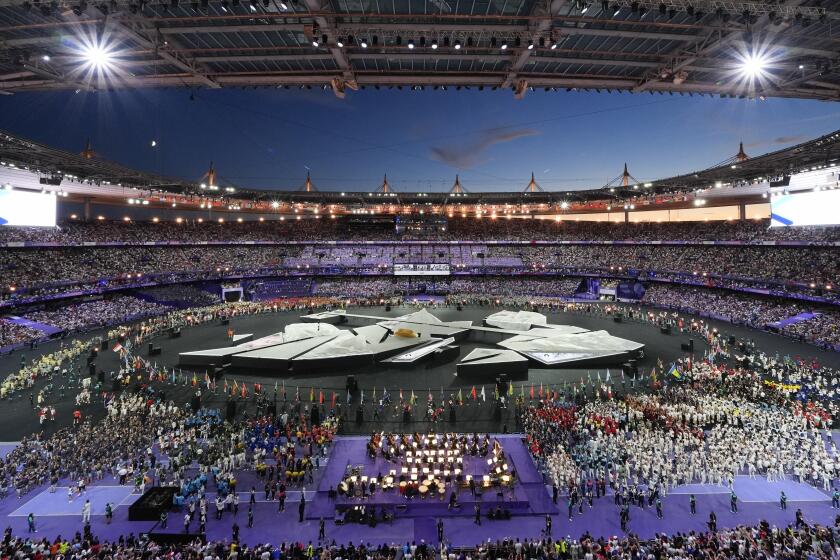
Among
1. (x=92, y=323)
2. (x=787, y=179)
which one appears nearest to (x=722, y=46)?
(x=787, y=179)

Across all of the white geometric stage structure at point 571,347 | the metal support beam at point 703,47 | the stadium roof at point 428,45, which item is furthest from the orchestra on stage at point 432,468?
the metal support beam at point 703,47

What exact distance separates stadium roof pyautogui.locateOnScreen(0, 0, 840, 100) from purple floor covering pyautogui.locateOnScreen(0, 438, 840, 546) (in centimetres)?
1791

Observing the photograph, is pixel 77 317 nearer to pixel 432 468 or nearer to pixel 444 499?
pixel 432 468

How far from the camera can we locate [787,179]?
43.0 meters

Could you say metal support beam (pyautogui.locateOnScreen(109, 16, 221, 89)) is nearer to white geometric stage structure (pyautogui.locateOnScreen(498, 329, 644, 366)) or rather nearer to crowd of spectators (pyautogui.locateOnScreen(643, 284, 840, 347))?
white geometric stage structure (pyautogui.locateOnScreen(498, 329, 644, 366))

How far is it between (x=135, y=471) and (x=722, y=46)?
32150mm

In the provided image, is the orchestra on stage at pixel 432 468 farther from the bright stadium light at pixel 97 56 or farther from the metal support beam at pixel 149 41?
the bright stadium light at pixel 97 56

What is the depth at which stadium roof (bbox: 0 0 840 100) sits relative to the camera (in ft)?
45.4

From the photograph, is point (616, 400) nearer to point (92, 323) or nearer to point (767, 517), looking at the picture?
point (767, 517)

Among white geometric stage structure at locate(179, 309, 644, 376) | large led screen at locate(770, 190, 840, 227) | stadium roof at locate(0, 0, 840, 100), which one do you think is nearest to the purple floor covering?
white geometric stage structure at locate(179, 309, 644, 376)

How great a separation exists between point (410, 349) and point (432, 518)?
19.8 m

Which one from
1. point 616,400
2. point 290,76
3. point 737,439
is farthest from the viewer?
point 616,400

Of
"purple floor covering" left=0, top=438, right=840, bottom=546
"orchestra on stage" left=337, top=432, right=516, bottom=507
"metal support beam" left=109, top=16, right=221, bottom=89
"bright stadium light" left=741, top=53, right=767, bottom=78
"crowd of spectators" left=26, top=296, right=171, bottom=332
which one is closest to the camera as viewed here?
"metal support beam" left=109, top=16, right=221, bottom=89

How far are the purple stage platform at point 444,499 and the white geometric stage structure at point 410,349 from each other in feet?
38.6
